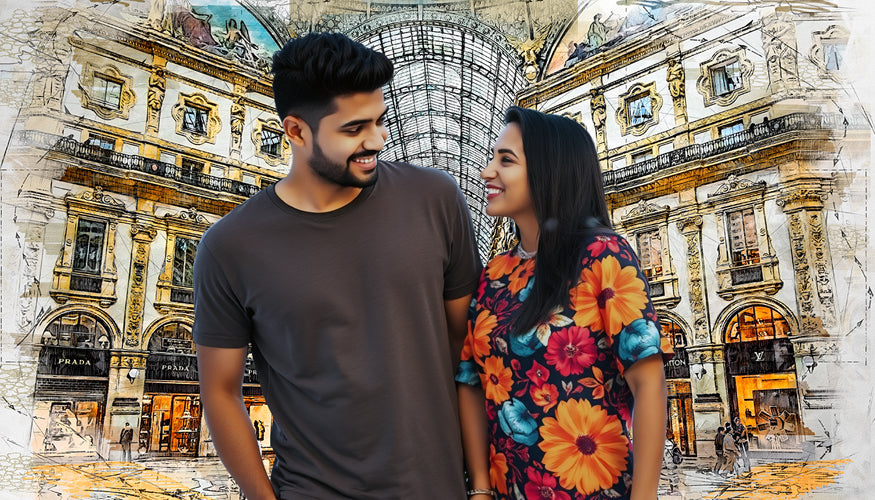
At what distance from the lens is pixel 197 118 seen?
10.4m

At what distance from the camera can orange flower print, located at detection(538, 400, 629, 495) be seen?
182cm

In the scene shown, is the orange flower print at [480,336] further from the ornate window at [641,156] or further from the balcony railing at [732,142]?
the ornate window at [641,156]

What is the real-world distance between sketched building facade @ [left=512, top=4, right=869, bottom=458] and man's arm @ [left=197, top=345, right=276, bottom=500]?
21.2 ft

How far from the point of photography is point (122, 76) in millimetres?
9508

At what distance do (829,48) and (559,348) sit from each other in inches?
255

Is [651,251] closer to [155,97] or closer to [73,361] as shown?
[155,97]

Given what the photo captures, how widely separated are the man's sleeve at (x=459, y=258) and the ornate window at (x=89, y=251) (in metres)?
8.04

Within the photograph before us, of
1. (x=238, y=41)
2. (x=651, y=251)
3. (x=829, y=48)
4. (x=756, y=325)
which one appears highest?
(x=238, y=41)

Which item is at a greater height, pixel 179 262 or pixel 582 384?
pixel 179 262

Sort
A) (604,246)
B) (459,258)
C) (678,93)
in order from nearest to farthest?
(604,246) → (459,258) → (678,93)

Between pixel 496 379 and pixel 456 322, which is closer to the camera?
pixel 496 379

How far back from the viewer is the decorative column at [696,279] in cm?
841

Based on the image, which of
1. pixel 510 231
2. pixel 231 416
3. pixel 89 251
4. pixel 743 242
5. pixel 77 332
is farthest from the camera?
pixel 89 251

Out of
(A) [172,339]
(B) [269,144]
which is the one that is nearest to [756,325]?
(B) [269,144]
